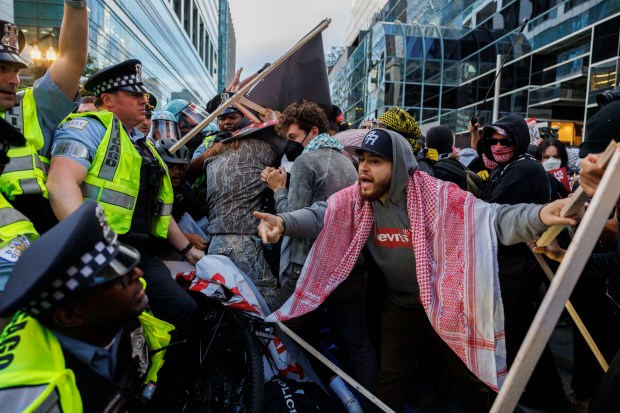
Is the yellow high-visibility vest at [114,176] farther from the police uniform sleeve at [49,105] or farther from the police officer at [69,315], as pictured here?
the police officer at [69,315]

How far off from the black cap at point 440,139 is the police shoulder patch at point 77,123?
12.3 feet

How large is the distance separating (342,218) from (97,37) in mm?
28608

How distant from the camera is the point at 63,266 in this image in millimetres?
1224

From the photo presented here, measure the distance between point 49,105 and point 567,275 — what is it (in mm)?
2386

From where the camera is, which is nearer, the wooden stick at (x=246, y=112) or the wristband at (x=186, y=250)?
the wristband at (x=186, y=250)

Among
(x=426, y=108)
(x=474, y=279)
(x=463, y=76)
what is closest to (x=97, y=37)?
(x=426, y=108)

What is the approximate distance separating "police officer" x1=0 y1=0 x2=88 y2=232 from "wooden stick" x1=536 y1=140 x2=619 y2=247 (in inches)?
91.7

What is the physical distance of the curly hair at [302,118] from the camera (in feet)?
11.1

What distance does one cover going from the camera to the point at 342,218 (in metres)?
2.75

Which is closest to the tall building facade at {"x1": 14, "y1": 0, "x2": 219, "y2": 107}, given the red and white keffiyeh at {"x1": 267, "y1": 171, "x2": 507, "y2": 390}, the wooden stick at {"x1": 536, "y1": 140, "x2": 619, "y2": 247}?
the red and white keffiyeh at {"x1": 267, "y1": 171, "x2": 507, "y2": 390}

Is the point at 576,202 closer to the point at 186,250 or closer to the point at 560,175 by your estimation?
the point at 186,250

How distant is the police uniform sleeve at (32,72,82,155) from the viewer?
6.89 feet

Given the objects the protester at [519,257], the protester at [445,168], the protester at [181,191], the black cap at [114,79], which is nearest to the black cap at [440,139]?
the protester at [445,168]

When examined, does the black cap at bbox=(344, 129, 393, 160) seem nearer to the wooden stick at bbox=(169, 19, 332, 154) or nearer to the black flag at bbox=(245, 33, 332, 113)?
the wooden stick at bbox=(169, 19, 332, 154)
